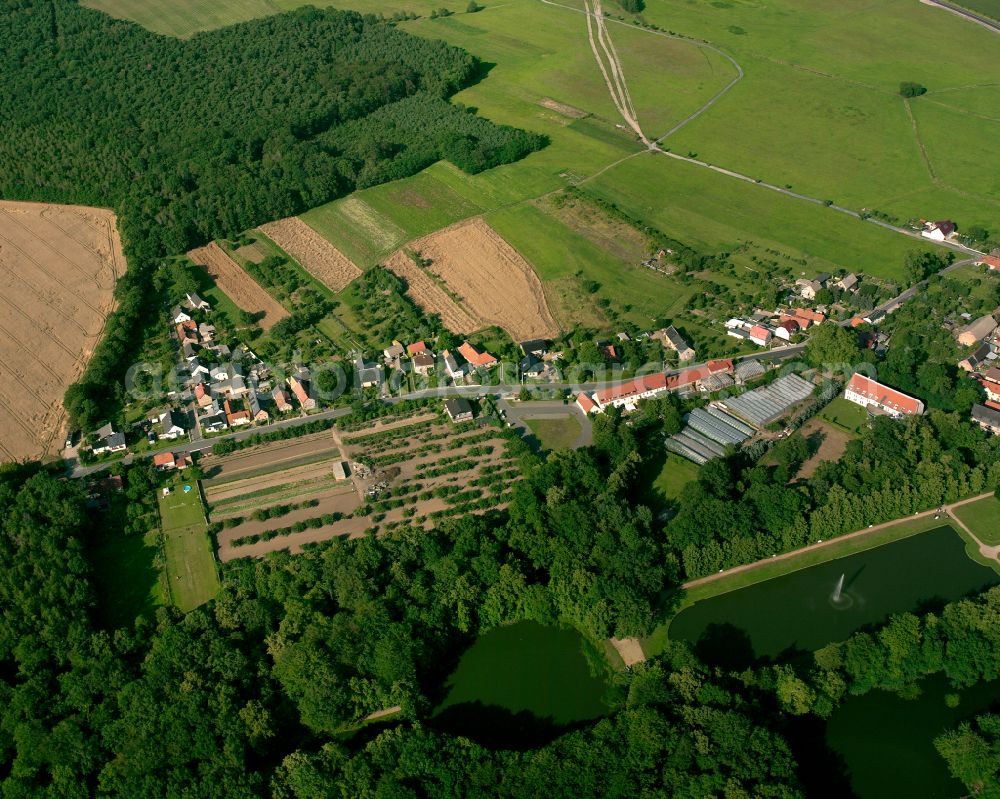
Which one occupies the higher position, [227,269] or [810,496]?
[810,496]

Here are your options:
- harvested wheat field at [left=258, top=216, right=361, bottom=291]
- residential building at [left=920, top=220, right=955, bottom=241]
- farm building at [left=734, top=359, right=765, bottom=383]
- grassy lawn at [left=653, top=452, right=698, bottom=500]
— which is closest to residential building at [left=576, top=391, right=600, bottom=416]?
grassy lawn at [left=653, top=452, right=698, bottom=500]

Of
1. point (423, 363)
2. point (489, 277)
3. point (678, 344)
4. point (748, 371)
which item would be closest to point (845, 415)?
point (748, 371)

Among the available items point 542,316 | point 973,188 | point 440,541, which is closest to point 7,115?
point 542,316

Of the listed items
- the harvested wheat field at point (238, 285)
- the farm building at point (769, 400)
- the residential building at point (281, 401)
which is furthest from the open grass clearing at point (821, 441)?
the harvested wheat field at point (238, 285)

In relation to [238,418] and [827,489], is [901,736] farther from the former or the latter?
[238,418]

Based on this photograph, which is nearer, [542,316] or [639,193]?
[542,316]

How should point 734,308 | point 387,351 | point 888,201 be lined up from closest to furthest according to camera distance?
point 387,351, point 734,308, point 888,201

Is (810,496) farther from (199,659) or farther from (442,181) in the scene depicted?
(442,181)
